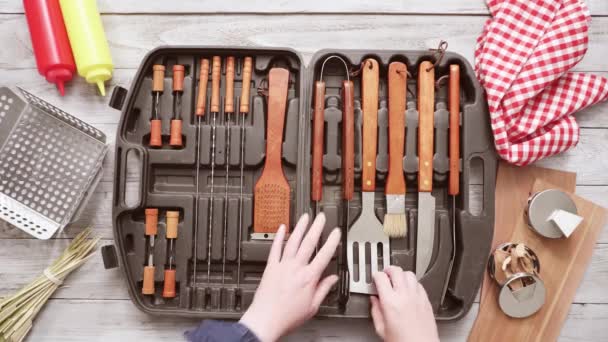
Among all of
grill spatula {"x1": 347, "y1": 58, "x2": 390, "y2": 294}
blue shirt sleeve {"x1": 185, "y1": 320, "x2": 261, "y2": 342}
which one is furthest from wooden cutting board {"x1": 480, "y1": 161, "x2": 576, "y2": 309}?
blue shirt sleeve {"x1": 185, "y1": 320, "x2": 261, "y2": 342}

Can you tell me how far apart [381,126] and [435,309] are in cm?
35

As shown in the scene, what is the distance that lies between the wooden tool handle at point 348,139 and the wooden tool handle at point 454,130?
0.18m

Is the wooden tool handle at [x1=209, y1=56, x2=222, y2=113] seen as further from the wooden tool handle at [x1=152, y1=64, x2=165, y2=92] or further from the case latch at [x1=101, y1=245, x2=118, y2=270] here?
the case latch at [x1=101, y1=245, x2=118, y2=270]

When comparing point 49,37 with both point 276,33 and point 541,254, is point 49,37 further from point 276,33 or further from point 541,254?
point 541,254

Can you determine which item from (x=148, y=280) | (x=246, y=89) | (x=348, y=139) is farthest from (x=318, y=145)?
(x=148, y=280)

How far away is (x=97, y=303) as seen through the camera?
3.30 feet

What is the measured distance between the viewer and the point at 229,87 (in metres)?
0.96

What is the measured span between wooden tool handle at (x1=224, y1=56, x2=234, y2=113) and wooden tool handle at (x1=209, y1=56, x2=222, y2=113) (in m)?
0.02

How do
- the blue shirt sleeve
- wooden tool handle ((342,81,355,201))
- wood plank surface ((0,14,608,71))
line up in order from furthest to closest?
1. wood plank surface ((0,14,608,71))
2. wooden tool handle ((342,81,355,201))
3. the blue shirt sleeve

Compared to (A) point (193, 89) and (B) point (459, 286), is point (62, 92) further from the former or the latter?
(B) point (459, 286)

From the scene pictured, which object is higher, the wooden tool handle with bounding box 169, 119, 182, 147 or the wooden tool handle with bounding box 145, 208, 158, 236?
the wooden tool handle with bounding box 169, 119, 182, 147

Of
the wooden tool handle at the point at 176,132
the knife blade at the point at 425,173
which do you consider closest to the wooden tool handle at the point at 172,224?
the wooden tool handle at the point at 176,132

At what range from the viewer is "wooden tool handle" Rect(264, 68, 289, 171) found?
37.0 inches

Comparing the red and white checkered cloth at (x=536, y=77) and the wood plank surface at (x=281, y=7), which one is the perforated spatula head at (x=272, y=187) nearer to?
the wood plank surface at (x=281, y=7)
